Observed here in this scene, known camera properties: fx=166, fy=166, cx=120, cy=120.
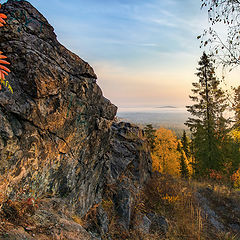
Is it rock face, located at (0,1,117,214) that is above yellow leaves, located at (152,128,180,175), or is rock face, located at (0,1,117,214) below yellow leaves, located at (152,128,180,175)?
above

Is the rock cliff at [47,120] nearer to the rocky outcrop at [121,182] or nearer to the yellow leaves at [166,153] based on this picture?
the rocky outcrop at [121,182]

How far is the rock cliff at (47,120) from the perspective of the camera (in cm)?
344

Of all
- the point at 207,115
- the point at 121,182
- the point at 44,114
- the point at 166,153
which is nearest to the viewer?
the point at 44,114

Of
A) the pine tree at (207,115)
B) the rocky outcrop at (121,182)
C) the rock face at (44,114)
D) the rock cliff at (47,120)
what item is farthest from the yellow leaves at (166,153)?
the rock face at (44,114)

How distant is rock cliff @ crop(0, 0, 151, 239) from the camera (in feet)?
11.3

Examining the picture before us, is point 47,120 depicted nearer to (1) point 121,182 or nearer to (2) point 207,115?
(1) point 121,182

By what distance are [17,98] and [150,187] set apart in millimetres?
8870

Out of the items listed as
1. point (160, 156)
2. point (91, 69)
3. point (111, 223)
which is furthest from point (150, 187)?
point (160, 156)

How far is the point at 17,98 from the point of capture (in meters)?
3.59

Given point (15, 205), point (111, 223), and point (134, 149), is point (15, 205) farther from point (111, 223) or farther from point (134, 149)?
point (134, 149)

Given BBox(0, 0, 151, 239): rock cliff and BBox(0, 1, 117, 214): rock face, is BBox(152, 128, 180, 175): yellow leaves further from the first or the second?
BBox(0, 1, 117, 214): rock face

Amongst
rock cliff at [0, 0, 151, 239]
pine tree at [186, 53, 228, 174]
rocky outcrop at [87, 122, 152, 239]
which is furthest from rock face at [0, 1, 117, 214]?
pine tree at [186, 53, 228, 174]

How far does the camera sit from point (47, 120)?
409 centimetres

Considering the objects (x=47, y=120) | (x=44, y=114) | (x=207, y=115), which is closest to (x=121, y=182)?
(x=47, y=120)
